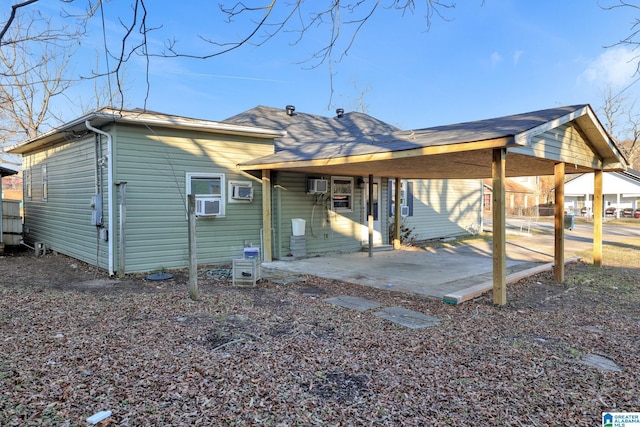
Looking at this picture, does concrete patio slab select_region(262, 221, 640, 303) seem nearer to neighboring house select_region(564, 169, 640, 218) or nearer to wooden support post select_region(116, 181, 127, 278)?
wooden support post select_region(116, 181, 127, 278)

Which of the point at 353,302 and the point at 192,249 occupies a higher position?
the point at 192,249

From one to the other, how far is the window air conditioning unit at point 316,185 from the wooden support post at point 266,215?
1.22m

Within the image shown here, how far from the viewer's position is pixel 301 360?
10.6 ft

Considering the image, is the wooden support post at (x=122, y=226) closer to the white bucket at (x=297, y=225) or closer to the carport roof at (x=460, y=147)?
the carport roof at (x=460, y=147)

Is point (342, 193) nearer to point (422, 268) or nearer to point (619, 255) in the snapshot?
point (422, 268)

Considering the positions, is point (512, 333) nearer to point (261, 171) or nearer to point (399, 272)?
point (399, 272)

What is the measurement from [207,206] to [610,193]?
120 feet

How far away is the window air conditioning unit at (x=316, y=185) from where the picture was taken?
9203mm

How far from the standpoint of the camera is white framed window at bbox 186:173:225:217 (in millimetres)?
7734

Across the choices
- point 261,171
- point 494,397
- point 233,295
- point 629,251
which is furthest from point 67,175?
point 629,251

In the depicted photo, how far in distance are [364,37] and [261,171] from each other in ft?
18.1

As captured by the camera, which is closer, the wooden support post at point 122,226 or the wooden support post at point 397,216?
the wooden support post at point 122,226

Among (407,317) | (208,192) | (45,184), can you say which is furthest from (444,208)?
(45,184)

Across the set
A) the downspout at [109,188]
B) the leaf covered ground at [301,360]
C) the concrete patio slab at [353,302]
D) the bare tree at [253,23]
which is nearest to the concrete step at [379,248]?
the leaf covered ground at [301,360]
